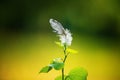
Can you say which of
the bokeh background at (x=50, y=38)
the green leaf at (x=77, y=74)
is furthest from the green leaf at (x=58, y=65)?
the bokeh background at (x=50, y=38)

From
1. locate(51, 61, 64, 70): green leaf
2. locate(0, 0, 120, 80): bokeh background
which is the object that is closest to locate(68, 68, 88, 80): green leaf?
locate(51, 61, 64, 70): green leaf

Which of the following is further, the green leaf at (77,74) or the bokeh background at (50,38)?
the bokeh background at (50,38)

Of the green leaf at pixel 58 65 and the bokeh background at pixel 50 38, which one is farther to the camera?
the bokeh background at pixel 50 38

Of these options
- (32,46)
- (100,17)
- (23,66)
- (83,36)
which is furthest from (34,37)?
(100,17)

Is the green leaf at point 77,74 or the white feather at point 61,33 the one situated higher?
the white feather at point 61,33

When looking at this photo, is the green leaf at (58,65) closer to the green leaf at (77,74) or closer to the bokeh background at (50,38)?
the green leaf at (77,74)

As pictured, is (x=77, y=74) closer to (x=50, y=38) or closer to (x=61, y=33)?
(x=61, y=33)

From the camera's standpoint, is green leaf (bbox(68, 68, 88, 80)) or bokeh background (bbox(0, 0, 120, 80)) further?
bokeh background (bbox(0, 0, 120, 80))

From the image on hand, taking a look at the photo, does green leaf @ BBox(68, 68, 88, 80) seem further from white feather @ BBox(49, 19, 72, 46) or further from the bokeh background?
the bokeh background

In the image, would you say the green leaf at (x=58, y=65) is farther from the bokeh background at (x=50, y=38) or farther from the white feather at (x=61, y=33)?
the bokeh background at (x=50, y=38)
